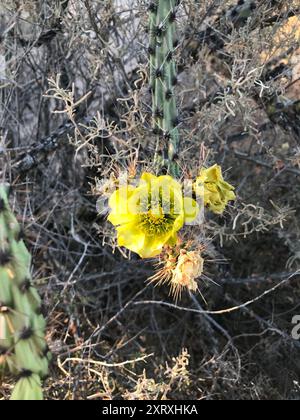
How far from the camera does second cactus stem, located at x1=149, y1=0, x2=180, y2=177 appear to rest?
1913mm

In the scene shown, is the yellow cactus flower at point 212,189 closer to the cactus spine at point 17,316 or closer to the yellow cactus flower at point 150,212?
the yellow cactus flower at point 150,212

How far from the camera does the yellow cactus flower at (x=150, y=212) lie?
1.80m

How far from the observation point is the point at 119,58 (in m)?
2.84

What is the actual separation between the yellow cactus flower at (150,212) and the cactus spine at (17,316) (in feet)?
1.31

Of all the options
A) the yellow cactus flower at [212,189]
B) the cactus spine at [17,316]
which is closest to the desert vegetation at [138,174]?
the yellow cactus flower at [212,189]

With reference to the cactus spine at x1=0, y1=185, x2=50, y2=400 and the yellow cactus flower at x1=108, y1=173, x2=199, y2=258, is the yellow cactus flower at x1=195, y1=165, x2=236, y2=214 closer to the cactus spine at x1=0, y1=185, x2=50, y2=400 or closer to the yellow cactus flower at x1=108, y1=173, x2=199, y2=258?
the yellow cactus flower at x1=108, y1=173, x2=199, y2=258

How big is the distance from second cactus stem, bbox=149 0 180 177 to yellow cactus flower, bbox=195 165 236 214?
0.14 m

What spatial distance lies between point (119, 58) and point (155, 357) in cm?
141

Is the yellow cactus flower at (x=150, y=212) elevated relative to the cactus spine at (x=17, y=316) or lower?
elevated

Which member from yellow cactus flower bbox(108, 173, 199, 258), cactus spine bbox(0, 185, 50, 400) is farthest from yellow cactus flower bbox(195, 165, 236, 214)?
cactus spine bbox(0, 185, 50, 400)

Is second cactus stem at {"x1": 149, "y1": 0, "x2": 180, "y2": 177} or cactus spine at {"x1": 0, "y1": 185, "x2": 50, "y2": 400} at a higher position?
second cactus stem at {"x1": 149, "y1": 0, "x2": 180, "y2": 177}

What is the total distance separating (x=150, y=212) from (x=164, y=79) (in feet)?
1.38
